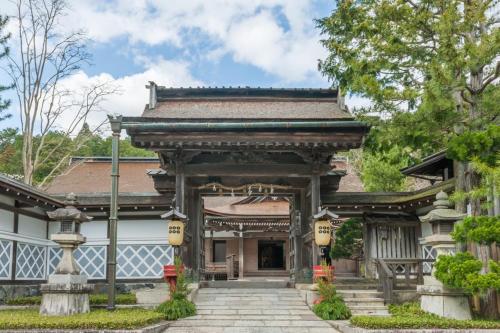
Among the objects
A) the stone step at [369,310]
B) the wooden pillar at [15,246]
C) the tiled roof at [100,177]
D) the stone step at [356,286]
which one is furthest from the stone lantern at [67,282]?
the tiled roof at [100,177]

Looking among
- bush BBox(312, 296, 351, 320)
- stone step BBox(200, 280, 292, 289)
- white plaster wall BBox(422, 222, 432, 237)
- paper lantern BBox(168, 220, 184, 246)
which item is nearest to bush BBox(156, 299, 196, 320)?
paper lantern BBox(168, 220, 184, 246)

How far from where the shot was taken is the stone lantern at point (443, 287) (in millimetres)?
10227

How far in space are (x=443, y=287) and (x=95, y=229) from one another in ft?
37.1

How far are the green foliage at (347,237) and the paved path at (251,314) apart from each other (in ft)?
17.0

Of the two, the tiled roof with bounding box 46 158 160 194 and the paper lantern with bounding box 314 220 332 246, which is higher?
the tiled roof with bounding box 46 158 160 194

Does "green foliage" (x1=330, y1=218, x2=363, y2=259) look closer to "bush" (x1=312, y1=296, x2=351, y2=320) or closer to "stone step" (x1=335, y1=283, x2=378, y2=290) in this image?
"stone step" (x1=335, y1=283, x2=378, y2=290)

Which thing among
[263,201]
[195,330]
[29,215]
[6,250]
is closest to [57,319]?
[195,330]

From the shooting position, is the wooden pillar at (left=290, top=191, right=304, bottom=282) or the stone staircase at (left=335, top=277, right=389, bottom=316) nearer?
the stone staircase at (left=335, top=277, right=389, bottom=316)

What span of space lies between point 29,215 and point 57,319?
7263 mm

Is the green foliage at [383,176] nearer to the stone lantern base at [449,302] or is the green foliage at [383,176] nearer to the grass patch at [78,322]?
the stone lantern base at [449,302]

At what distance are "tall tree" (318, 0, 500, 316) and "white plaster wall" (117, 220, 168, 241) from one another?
27.2ft

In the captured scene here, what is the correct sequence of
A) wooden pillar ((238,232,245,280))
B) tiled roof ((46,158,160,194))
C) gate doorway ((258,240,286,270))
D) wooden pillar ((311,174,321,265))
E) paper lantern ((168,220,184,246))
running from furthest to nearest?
gate doorway ((258,240,286,270)) → wooden pillar ((238,232,245,280)) → tiled roof ((46,158,160,194)) → wooden pillar ((311,174,321,265)) → paper lantern ((168,220,184,246))

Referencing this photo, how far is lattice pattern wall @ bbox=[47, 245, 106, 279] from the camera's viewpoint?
1684 centimetres

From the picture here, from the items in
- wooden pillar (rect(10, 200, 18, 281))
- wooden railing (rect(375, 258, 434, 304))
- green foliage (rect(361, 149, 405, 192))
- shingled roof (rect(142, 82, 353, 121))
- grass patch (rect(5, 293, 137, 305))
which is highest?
shingled roof (rect(142, 82, 353, 121))
